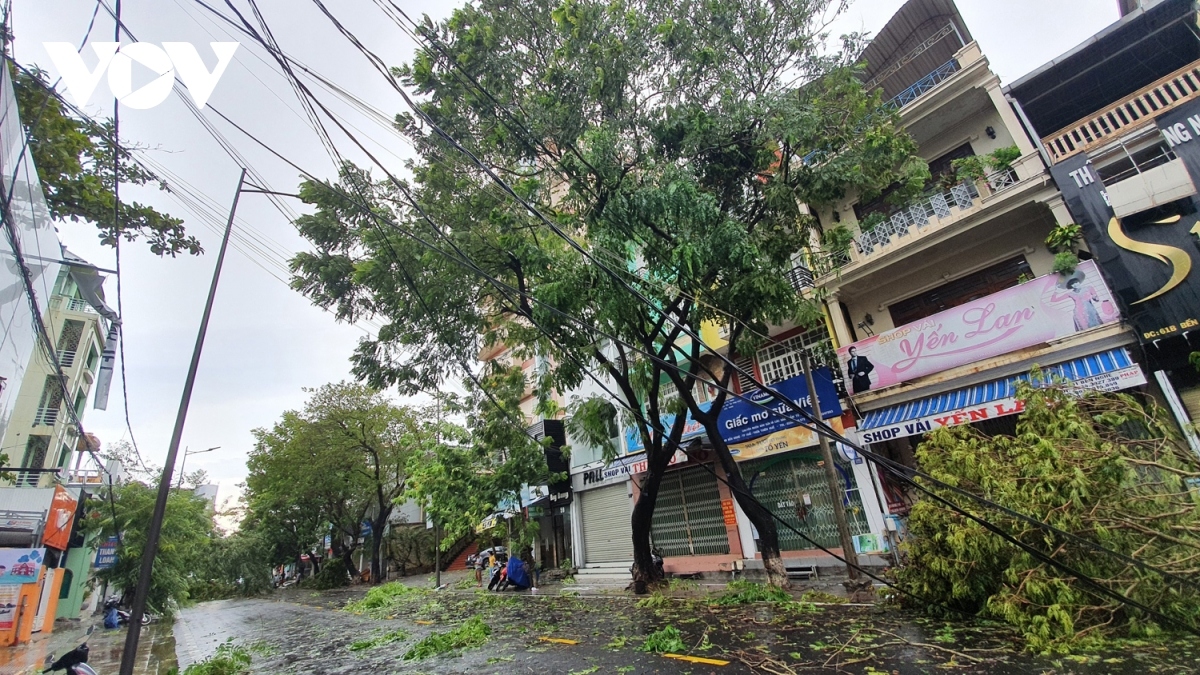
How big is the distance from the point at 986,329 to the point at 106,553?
2935 cm

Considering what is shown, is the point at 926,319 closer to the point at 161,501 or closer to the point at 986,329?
the point at 986,329

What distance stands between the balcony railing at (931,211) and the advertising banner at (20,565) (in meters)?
22.7

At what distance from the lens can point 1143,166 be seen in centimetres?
925

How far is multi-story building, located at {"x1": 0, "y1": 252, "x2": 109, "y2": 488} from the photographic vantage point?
631cm

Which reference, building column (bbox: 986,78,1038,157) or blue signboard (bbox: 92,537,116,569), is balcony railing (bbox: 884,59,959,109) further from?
blue signboard (bbox: 92,537,116,569)

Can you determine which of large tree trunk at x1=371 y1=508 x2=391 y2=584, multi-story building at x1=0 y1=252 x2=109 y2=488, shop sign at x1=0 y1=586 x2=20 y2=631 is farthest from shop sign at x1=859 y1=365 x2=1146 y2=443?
large tree trunk at x1=371 y1=508 x2=391 y2=584

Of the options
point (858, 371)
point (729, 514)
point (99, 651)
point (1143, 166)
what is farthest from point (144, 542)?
point (1143, 166)

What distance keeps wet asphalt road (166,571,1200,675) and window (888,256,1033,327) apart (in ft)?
24.1

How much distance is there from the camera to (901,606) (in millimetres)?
7246

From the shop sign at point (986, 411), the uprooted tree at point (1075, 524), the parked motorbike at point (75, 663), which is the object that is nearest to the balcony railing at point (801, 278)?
the shop sign at point (986, 411)

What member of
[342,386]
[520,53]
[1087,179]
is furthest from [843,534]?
[342,386]

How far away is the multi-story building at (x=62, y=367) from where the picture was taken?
6312 mm

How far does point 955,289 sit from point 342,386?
28.3 m

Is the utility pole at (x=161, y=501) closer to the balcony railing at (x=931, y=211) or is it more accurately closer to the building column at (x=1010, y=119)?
the balcony railing at (x=931, y=211)
